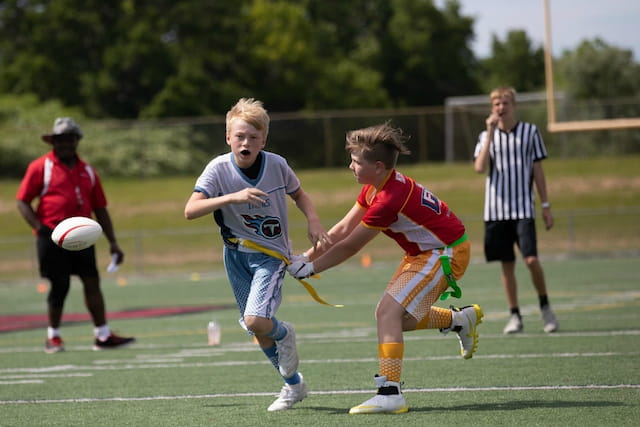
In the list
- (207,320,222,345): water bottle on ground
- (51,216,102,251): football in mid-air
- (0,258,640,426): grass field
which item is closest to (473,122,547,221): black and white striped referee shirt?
(0,258,640,426): grass field

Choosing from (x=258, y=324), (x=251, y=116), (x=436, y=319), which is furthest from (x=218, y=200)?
(x=436, y=319)

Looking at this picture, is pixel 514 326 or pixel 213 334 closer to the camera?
pixel 514 326

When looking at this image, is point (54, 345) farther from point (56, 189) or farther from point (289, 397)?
point (289, 397)

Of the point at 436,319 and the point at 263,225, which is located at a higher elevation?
the point at 263,225

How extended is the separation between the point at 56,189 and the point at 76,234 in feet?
7.58

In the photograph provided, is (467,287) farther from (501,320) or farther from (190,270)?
(190,270)

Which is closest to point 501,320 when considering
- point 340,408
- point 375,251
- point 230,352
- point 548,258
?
point 230,352

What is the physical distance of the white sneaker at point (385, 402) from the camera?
5.46 m

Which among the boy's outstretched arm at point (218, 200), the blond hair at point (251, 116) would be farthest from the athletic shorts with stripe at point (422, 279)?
the blond hair at point (251, 116)

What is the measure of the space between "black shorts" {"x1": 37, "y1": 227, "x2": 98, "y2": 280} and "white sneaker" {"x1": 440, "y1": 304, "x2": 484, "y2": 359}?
424 cm

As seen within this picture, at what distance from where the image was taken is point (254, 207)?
592cm

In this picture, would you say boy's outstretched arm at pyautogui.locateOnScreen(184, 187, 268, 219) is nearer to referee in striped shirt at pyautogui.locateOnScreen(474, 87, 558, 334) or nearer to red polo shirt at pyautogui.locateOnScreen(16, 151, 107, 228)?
red polo shirt at pyautogui.locateOnScreen(16, 151, 107, 228)

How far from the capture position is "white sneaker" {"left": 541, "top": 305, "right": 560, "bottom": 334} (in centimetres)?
897

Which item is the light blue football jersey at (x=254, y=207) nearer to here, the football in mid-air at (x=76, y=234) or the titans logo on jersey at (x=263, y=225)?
the titans logo on jersey at (x=263, y=225)
